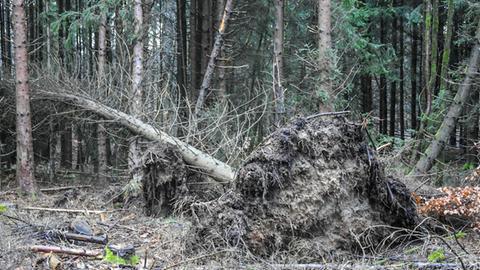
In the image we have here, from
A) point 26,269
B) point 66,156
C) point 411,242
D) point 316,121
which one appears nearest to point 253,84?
point 66,156

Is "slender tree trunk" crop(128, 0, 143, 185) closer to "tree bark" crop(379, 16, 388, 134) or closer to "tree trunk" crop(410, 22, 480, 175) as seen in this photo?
"tree trunk" crop(410, 22, 480, 175)

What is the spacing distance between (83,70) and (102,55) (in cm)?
179

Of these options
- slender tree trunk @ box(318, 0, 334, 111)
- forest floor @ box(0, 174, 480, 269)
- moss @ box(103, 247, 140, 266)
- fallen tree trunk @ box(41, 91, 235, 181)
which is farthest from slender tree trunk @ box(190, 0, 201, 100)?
moss @ box(103, 247, 140, 266)

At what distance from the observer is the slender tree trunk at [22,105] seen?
9.66m

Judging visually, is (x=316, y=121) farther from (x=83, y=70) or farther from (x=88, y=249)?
(x=83, y=70)

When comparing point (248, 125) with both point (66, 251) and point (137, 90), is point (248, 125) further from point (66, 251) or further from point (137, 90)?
point (66, 251)

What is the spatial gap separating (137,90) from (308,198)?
213 inches

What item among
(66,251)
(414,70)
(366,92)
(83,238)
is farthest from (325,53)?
(414,70)

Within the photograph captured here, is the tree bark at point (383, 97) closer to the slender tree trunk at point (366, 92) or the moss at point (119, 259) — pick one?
the slender tree trunk at point (366, 92)

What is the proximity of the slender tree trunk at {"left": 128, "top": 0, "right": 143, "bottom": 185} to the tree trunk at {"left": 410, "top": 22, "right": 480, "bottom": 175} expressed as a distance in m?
6.20

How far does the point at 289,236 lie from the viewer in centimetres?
579

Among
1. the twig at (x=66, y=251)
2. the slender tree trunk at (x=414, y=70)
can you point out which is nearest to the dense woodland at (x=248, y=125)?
the twig at (x=66, y=251)

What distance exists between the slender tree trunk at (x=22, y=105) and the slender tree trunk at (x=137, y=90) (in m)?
2.23

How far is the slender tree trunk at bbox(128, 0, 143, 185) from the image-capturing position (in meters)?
8.76
